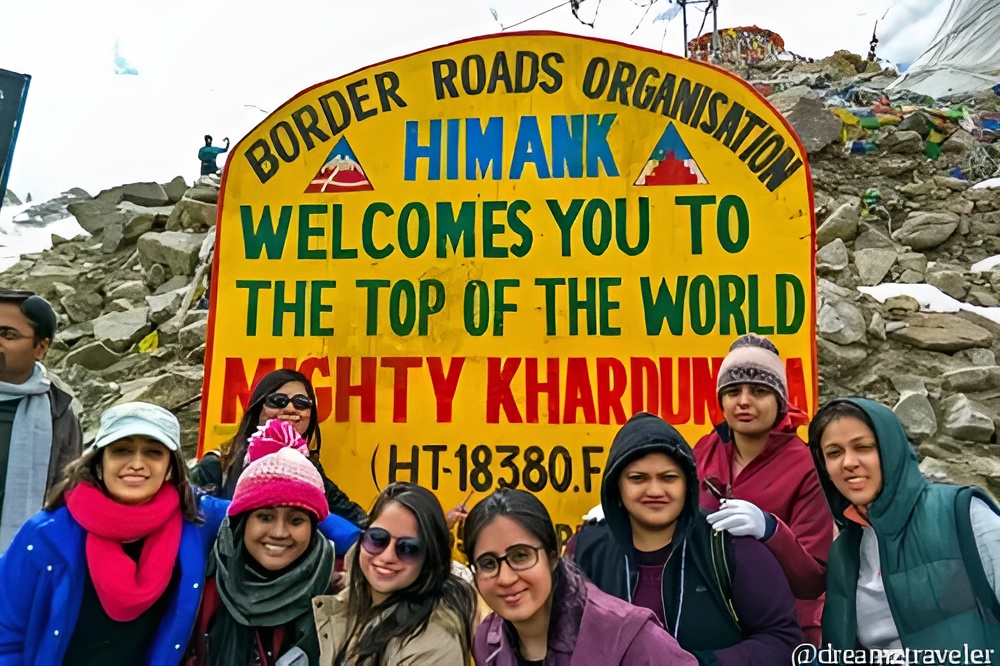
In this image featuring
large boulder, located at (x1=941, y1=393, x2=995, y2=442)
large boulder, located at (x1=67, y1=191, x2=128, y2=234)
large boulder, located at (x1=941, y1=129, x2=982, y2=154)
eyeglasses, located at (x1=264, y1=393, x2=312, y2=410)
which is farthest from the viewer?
large boulder, located at (x1=67, y1=191, x2=128, y2=234)

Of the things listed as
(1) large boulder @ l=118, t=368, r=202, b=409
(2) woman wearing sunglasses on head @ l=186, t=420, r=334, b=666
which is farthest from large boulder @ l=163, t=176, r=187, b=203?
(2) woman wearing sunglasses on head @ l=186, t=420, r=334, b=666

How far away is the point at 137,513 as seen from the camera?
8.42 feet

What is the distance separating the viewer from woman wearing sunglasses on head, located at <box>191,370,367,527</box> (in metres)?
3.64

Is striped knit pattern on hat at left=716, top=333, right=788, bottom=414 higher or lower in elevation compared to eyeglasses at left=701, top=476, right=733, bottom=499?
higher

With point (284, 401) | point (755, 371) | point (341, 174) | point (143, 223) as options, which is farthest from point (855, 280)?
point (143, 223)

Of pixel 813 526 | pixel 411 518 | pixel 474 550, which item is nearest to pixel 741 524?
pixel 813 526

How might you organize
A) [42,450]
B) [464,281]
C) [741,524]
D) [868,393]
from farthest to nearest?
[868,393] < [464,281] < [42,450] < [741,524]

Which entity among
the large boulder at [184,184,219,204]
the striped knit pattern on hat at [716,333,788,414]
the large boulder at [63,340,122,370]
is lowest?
the striped knit pattern on hat at [716,333,788,414]

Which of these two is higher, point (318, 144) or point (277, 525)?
point (318, 144)

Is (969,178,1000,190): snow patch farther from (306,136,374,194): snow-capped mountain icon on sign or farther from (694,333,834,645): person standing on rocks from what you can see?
(306,136,374,194): snow-capped mountain icon on sign

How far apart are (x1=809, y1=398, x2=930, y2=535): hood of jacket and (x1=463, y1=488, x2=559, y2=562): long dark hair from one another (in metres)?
1.07

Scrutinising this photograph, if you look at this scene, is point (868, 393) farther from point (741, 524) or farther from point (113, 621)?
point (113, 621)

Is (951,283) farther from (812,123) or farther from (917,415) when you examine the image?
(812,123)

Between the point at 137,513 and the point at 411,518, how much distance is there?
2.92ft
